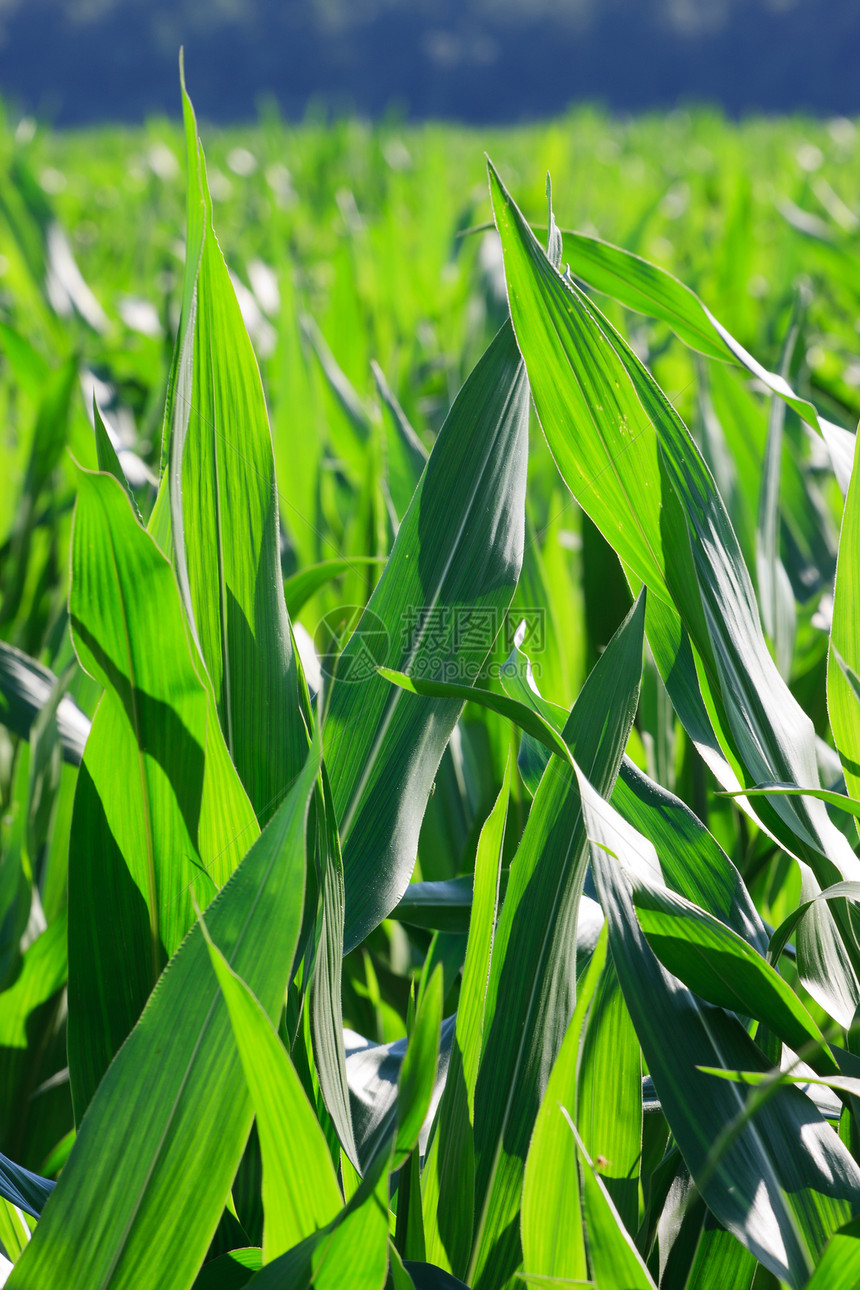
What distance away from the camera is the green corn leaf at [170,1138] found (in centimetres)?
19

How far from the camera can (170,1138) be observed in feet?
0.63

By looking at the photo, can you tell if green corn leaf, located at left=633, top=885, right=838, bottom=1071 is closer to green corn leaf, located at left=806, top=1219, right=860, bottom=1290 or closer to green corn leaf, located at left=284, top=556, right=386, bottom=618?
green corn leaf, located at left=806, top=1219, right=860, bottom=1290

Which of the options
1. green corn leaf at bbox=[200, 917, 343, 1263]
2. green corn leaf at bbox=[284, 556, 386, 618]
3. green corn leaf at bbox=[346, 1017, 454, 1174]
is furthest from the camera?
green corn leaf at bbox=[284, 556, 386, 618]

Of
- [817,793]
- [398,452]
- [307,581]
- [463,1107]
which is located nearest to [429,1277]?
[463,1107]

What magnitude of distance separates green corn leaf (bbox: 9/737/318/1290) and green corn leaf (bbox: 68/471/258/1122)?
55 mm

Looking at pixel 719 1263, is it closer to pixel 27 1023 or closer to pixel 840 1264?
pixel 840 1264

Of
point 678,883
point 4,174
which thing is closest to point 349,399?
point 678,883

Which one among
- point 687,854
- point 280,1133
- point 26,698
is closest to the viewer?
point 280,1133

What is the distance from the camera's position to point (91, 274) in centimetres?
161

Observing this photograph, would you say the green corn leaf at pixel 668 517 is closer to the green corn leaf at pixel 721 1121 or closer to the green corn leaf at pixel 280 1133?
the green corn leaf at pixel 721 1121

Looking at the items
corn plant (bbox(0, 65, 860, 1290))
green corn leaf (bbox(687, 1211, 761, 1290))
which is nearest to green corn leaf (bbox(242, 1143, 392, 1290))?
corn plant (bbox(0, 65, 860, 1290))

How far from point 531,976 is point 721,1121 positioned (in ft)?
0.18

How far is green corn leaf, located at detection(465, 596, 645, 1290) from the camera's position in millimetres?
237

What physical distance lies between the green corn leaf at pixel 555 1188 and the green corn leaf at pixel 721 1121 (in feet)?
0.10
